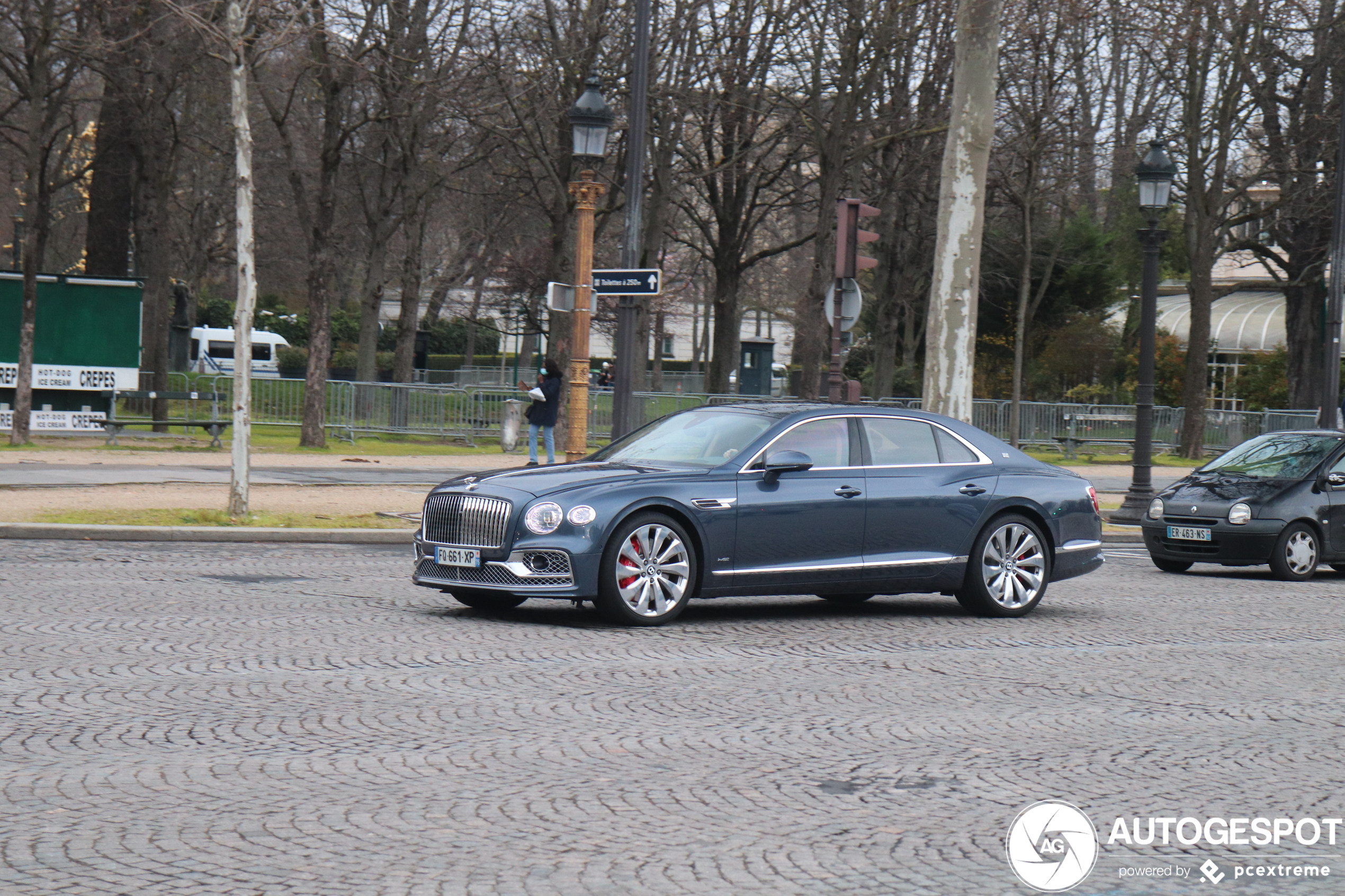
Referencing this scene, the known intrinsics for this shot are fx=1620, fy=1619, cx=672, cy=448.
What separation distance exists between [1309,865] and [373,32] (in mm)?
27968

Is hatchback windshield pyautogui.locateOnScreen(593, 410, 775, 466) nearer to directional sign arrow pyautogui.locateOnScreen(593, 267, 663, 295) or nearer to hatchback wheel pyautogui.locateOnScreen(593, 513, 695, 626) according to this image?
hatchback wheel pyautogui.locateOnScreen(593, 513, 695, 626)

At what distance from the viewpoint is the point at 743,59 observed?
3509 centimetres

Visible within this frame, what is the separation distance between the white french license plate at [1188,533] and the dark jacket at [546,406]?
1236cm

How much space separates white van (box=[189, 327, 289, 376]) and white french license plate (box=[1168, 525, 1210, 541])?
52.2 meters

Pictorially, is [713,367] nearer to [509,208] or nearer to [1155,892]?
→ [509,208]

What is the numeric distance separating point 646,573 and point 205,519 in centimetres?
771

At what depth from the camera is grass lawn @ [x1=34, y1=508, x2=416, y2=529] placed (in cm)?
1647

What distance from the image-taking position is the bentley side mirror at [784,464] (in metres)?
11.1

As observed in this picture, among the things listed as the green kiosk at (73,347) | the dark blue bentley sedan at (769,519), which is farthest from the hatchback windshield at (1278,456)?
the green kiosk at (73,347)

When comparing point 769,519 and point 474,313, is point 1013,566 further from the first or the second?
point 474,313

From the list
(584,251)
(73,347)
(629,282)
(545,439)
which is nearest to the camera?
(629,282)

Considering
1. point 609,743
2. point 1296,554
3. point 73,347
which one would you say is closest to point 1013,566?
point 1296,554

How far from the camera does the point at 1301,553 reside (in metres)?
16.2

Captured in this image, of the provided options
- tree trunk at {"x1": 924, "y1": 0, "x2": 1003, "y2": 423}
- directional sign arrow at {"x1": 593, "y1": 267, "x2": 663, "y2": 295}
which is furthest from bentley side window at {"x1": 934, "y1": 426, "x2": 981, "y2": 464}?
tree trunk at {"x1": 924, "y1": 0, "x2": 1003, "y2": 423}
